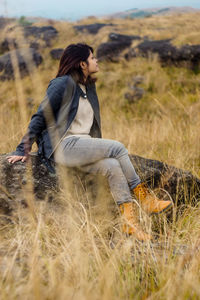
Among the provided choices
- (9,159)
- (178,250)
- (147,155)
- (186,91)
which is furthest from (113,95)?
(178,250)

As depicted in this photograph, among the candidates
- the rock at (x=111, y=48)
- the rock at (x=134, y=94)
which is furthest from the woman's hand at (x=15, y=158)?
the rock at (x=111, y=48)

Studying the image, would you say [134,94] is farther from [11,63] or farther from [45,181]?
[45,181]

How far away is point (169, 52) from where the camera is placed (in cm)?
1109

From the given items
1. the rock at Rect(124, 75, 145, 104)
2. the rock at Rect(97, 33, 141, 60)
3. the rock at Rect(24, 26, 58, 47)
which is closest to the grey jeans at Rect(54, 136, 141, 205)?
the rock at Rect(124, 75, 145, 104)

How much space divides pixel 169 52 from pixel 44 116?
9.20 metres

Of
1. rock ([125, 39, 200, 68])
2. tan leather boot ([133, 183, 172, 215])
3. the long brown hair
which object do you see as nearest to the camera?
tan leather boot ([133, 183, 172, 215])

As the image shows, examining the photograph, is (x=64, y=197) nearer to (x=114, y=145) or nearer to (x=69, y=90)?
(x=114, y=145)

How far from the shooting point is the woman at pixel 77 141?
8.97 ft

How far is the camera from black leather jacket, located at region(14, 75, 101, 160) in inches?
111

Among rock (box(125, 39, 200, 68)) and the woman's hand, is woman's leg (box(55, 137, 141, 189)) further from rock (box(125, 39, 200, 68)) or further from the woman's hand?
rock (box(125, 39, 200, 68))

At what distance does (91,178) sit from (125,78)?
796 centimetres

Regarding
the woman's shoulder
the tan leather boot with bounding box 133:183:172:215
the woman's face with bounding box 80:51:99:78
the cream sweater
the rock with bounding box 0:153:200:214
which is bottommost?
the tan leather boot with bounding box 133:183:172:215

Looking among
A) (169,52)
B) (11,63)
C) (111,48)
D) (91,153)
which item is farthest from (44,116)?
(111,48)

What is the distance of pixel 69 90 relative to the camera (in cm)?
296
